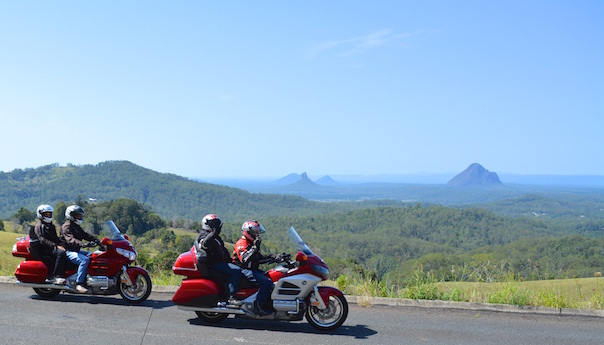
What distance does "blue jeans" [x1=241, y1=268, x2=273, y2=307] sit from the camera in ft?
28.8

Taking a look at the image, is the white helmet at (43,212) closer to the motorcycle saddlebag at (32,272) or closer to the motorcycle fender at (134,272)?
the motorcycle saddlebag at (32,272)

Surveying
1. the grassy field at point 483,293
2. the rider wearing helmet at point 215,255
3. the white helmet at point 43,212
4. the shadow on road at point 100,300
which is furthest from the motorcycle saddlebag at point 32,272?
the grassy field at point 483,293

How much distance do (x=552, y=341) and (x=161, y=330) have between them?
5663 mm

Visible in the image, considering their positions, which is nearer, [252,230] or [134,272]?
[252,230]

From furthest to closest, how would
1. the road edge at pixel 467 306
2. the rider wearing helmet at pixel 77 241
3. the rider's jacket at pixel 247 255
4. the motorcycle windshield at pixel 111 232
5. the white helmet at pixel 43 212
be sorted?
1. the white helmet at pixel 43 212
2. the motorcycle windshield at pixel 111 232
3. the rider wearing helmet at pixel 77 241
4. the road edge at pixel 467 306
5. the rider's jacket at pixel 247 255

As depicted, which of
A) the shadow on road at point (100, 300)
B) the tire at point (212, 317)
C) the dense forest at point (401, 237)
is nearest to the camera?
the tire at point (212, 317)

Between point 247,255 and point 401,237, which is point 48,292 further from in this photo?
point 401,237

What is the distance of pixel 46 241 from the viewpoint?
36.0 ft

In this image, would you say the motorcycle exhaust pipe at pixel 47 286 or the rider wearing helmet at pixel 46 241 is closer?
the motorcycle exhaust pipe at pixel 47 286

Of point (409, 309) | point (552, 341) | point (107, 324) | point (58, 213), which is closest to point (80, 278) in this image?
point (107, 324)

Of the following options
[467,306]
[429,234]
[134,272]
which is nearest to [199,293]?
[134,272]

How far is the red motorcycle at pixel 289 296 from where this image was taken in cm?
873

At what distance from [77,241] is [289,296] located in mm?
4651

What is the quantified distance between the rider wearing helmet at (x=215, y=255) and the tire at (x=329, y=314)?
3.79 ft
